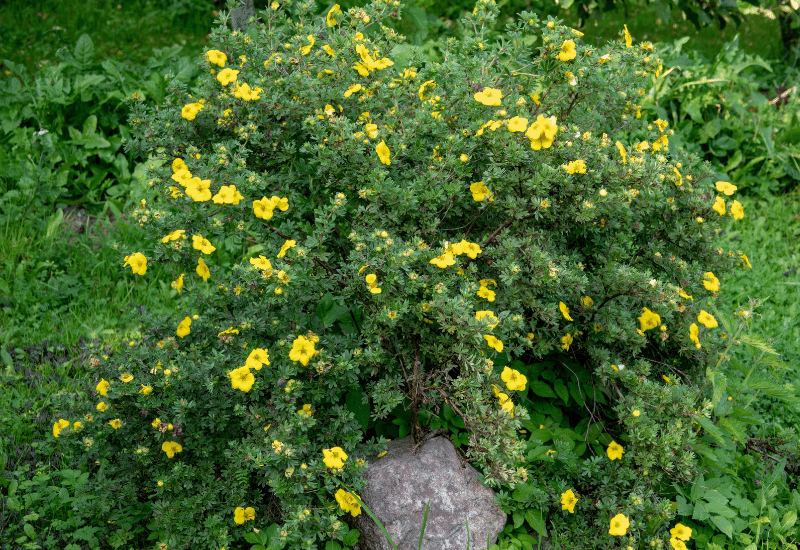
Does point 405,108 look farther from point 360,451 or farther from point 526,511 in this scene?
point 526,511

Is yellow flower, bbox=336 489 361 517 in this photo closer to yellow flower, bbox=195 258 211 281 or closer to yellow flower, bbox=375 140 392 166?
yellow flower, bbox=195 258 211 281

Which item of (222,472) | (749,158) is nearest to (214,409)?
(222,472)

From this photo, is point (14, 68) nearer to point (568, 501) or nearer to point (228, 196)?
point (228, 196)

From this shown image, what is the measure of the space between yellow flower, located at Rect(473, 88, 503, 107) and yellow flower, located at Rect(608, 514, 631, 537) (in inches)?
53.3

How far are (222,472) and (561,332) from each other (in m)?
1.26

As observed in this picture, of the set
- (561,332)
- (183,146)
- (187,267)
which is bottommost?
(561,332)

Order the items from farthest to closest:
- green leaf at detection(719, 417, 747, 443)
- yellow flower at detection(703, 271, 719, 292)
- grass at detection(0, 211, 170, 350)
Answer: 1. grass at detection(0, 211, 170, 350)
2. yellow flower at detection(703, 271, 719, 292)
3. green leaf at detection(719, 417, 747, 443)

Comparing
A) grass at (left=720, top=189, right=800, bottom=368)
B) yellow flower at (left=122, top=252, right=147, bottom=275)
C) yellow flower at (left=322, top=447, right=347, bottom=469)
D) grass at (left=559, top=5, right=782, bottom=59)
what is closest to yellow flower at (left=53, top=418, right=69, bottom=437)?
yellow flower at (left=122, top=252, right=147, bottom=275)

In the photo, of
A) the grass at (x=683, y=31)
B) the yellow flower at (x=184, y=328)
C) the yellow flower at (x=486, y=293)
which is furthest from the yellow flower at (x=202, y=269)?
the grass at (x=683, y=31)

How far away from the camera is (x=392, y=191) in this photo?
85.1 inches

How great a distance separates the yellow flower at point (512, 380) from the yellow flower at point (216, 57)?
57.4 inches

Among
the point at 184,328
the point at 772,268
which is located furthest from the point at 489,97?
the point at 772,268

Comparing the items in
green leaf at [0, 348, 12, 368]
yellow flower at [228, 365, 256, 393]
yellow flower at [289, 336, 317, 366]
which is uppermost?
yellow flower at [289, 336, 317, 366]

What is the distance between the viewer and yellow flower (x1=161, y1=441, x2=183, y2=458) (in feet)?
6.93
